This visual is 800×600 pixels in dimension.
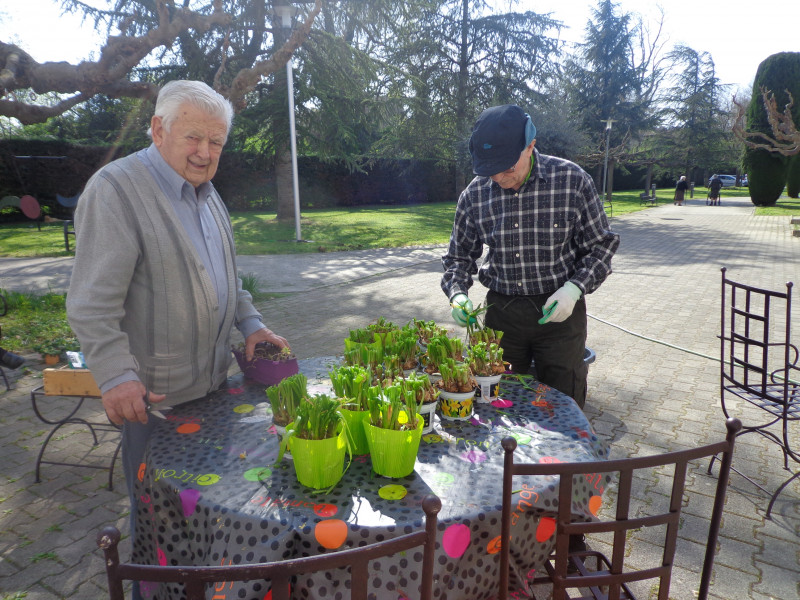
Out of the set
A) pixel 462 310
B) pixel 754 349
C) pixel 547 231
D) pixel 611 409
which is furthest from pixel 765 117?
pixel 462 310

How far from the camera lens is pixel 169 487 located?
5.02 ft

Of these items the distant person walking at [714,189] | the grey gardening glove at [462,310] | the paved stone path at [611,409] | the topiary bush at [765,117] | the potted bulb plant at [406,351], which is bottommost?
the paved stone path at [611,409]

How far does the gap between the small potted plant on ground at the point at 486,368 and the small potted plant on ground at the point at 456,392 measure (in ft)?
0.39

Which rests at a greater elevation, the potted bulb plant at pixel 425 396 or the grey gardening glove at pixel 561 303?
the grey gardening glove at pixel 561 303

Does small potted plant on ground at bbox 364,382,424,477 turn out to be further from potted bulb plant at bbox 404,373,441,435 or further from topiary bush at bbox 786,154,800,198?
topiary bush at bbox 786,154,800,198

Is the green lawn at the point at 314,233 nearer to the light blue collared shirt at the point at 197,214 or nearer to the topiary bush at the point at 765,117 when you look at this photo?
the topiary bush at the point at 765,117

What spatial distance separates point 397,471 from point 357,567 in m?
0.54

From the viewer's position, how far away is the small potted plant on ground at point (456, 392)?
6.16 feet

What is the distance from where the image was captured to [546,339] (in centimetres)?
270

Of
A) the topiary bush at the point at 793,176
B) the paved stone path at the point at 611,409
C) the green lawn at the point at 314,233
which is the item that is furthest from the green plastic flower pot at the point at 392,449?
the topiary bush at the point at 793,176

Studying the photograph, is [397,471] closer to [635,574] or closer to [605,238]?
[635,574]

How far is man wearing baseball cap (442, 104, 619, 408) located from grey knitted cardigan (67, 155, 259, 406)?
3.82 feet

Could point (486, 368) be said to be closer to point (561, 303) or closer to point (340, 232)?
point (561, 303)

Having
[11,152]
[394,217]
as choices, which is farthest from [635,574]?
[11,152]
